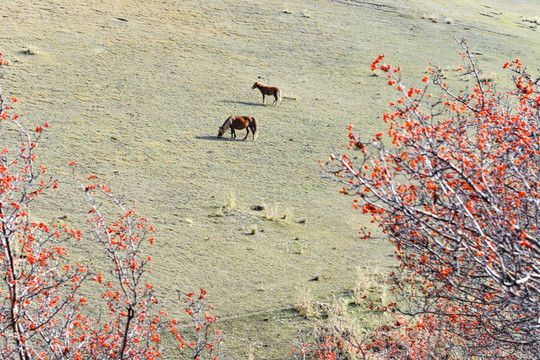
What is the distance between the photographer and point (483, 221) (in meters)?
6.21

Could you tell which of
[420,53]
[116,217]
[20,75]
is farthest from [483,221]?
[420,53]

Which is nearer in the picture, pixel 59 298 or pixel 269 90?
pixel 59 298

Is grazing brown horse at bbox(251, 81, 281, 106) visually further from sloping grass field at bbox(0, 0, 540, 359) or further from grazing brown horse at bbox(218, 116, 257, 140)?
grazing brown horse at bbox(218, 116, 257, 140)

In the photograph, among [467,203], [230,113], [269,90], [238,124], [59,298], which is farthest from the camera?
[269,90]

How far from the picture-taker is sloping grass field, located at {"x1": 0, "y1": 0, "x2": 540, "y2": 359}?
16.2m

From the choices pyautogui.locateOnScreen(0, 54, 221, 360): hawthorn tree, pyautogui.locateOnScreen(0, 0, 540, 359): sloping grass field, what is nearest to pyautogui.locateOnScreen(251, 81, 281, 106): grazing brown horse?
pyautogui.locateOnScreen(0, 0, 540, 359): sloping grass field

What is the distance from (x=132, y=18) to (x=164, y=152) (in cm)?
1754

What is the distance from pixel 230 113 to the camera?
2742cm

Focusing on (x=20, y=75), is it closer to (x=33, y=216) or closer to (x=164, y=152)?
(x=164, y=152)

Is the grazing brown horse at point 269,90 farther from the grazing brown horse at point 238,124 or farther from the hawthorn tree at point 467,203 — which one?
the hawthorn tree at point 467,203

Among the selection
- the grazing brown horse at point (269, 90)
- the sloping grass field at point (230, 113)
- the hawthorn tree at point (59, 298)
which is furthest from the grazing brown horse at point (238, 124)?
the hawthorn tree at point (59, 298)

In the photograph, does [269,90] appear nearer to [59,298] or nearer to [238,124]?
[238,124]

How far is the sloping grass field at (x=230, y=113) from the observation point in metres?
16.2

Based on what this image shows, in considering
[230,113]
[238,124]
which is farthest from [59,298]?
[230,113]
